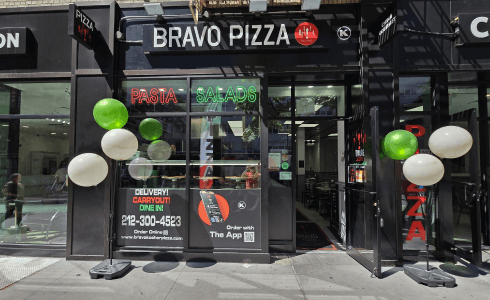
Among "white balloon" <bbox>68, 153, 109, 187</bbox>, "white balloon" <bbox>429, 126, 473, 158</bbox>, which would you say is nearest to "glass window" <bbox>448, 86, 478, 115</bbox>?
"white balloon" <bbox>429, 126, 473, 158</bbox>

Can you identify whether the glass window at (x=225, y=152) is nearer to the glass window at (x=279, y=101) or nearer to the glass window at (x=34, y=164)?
the glass window at (x=279, y=101)

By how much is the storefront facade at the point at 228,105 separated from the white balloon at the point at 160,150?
65mm

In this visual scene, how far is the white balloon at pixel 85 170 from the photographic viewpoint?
157 inches

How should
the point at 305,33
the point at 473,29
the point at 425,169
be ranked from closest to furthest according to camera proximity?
the point at 425,169
the point at 473,29
the point at 305,33

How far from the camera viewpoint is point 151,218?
4980 millimetres

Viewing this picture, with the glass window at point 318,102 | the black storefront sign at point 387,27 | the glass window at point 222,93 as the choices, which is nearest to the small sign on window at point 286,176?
the glass window at point 318,102

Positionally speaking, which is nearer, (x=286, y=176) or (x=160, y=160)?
(x=160, y=160)

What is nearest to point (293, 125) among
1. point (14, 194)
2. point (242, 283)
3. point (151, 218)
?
point (242, 283)

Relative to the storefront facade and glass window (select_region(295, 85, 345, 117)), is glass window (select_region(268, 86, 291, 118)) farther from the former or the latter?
the storefront facade

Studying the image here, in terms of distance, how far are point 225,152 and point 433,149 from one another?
366 cm

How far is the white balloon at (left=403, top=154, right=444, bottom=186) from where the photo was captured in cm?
386

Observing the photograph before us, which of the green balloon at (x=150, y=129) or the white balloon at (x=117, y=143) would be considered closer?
the white balloon at (x=117, y=143)

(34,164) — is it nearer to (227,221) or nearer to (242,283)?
(227,221)

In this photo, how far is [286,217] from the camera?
17.3 ft
